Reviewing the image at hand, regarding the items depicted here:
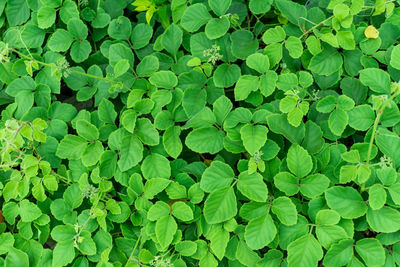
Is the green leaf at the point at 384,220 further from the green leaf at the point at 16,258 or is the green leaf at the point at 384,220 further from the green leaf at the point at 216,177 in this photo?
the green leaf at the point at 16,258

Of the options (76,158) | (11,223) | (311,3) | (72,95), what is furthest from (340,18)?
(11,223)

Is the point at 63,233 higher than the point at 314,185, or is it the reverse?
the point at 314,185

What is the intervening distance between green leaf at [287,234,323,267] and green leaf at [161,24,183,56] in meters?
1.02

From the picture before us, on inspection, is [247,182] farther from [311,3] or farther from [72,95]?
[72,95]

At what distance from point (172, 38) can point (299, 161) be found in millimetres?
831

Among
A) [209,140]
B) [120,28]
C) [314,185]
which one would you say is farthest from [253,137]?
[120,28]

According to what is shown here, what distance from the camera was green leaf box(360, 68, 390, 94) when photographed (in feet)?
4.87

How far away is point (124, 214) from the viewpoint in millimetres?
1621

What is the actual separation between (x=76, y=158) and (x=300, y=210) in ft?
3.33

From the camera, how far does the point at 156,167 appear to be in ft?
5.23

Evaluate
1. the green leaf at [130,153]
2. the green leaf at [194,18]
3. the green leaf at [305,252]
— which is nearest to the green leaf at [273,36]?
the green leaf at [194,18]

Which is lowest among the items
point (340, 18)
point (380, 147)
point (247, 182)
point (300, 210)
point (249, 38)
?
point (300, 210)

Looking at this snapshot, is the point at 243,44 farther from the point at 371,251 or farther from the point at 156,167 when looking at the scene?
the point at 371,251

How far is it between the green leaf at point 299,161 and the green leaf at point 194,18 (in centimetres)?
72
